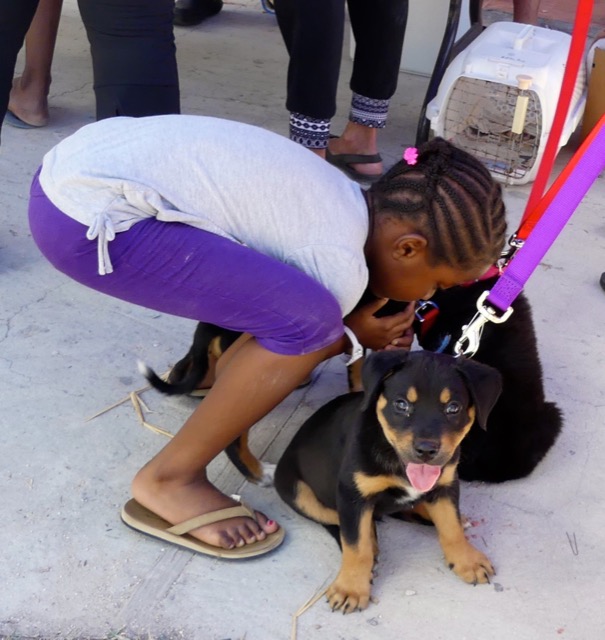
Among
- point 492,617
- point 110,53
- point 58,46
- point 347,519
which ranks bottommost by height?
point 58,46

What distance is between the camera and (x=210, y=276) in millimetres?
1945

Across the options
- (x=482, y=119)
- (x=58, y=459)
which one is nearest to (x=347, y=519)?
(x=58, y=459)

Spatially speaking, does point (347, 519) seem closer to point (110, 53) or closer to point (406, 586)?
point (406, 586)

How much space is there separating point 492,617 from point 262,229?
98 cm

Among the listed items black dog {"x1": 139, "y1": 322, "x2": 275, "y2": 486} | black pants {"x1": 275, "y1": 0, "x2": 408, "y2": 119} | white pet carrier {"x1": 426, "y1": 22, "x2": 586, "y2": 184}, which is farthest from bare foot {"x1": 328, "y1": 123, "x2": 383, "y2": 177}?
black dog {"x1": 139, "y1": 322, "x2": 275, "y2": 486}

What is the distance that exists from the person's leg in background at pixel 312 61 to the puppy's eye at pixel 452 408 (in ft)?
5.75

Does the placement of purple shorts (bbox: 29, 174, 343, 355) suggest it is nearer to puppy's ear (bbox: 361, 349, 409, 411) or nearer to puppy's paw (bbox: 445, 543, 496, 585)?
puppy's ear (bbox: 361, 349, 409, 411)

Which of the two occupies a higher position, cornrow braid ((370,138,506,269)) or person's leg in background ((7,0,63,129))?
cornrow braid ((370,138,506,269))

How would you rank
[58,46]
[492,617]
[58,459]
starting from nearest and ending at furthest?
[492,617]
[58,459]
[58,46]

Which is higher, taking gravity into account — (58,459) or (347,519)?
(347,519)

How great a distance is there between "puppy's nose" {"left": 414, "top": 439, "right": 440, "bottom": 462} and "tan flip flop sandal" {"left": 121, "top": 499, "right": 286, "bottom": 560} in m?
0.47

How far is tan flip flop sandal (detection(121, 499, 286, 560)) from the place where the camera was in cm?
208

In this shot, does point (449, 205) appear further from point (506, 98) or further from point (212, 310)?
point (506, 98)

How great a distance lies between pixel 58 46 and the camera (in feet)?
16.7
